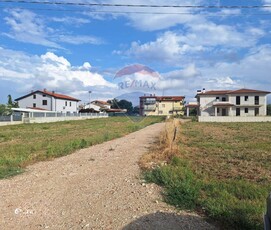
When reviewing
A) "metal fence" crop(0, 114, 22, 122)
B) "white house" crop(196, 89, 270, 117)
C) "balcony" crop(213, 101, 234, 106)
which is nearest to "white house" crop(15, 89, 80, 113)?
"metal fence" crop(0, 114, 22, 122)

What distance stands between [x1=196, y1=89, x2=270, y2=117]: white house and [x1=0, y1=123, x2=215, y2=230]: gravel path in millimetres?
58984

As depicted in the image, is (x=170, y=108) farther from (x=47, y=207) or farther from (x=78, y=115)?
(x=47, y=207)

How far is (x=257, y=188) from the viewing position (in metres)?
5.52

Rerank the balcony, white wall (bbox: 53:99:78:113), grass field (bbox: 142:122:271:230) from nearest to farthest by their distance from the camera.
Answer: grass field (bbox: 142:122:271:230) < the balcony < white wall (bbox: 53:99:78:113)

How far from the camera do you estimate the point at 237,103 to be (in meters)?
63.7

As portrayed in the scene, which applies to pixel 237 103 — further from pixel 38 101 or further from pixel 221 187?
pixel 221 187

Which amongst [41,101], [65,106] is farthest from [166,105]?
[41,101]

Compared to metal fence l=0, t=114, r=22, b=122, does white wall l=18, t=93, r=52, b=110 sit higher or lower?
higher

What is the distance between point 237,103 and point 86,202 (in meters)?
62.9

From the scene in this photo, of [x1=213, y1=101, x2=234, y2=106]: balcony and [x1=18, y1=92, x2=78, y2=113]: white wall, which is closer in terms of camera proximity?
[x1=213, y1=101, x2=234, y2=106]: balcony

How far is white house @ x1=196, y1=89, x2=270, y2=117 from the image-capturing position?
204 feet

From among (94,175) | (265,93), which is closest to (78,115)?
(265,93)

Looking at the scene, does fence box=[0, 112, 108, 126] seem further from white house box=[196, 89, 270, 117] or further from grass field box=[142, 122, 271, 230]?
white house box=[196, 89, 270, 117]

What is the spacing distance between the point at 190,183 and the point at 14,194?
3.37 m
